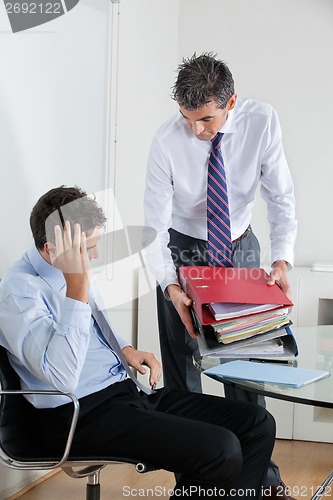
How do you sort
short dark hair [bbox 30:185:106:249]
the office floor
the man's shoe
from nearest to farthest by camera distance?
short dark hair [bbox 30:185:106:249]
the man's shoe
the office floor

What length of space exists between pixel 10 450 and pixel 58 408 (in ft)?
0.55

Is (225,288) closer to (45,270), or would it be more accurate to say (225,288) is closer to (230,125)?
(45,270)

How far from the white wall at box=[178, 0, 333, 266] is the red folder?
5.88 ft

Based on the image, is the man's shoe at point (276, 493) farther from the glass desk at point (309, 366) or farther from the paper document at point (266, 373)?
the paper document at point (266, 373)

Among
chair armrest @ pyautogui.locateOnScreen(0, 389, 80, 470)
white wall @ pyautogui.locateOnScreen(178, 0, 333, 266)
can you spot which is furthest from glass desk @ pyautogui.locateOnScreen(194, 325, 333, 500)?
white wall @ pyautogui.locateOnScreen(178, 0, 333, 266)

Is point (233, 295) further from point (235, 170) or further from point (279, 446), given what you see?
point (279, 446)

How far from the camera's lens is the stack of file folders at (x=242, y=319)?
2162 mm

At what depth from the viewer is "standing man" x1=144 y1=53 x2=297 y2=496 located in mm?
2713

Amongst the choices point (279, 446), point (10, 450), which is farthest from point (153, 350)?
point (10, 450)

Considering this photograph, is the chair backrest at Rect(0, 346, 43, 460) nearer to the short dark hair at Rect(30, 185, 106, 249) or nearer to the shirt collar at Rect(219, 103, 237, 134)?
the short dark hair at Rect(30, 185, 106, 249)

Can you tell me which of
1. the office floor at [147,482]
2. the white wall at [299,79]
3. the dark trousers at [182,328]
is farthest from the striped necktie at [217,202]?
the white wall at [299,79]

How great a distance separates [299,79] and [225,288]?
2.20 metres

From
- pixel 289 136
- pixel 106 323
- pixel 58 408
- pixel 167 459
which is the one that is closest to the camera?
pixel 167 459

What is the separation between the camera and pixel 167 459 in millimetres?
2049
